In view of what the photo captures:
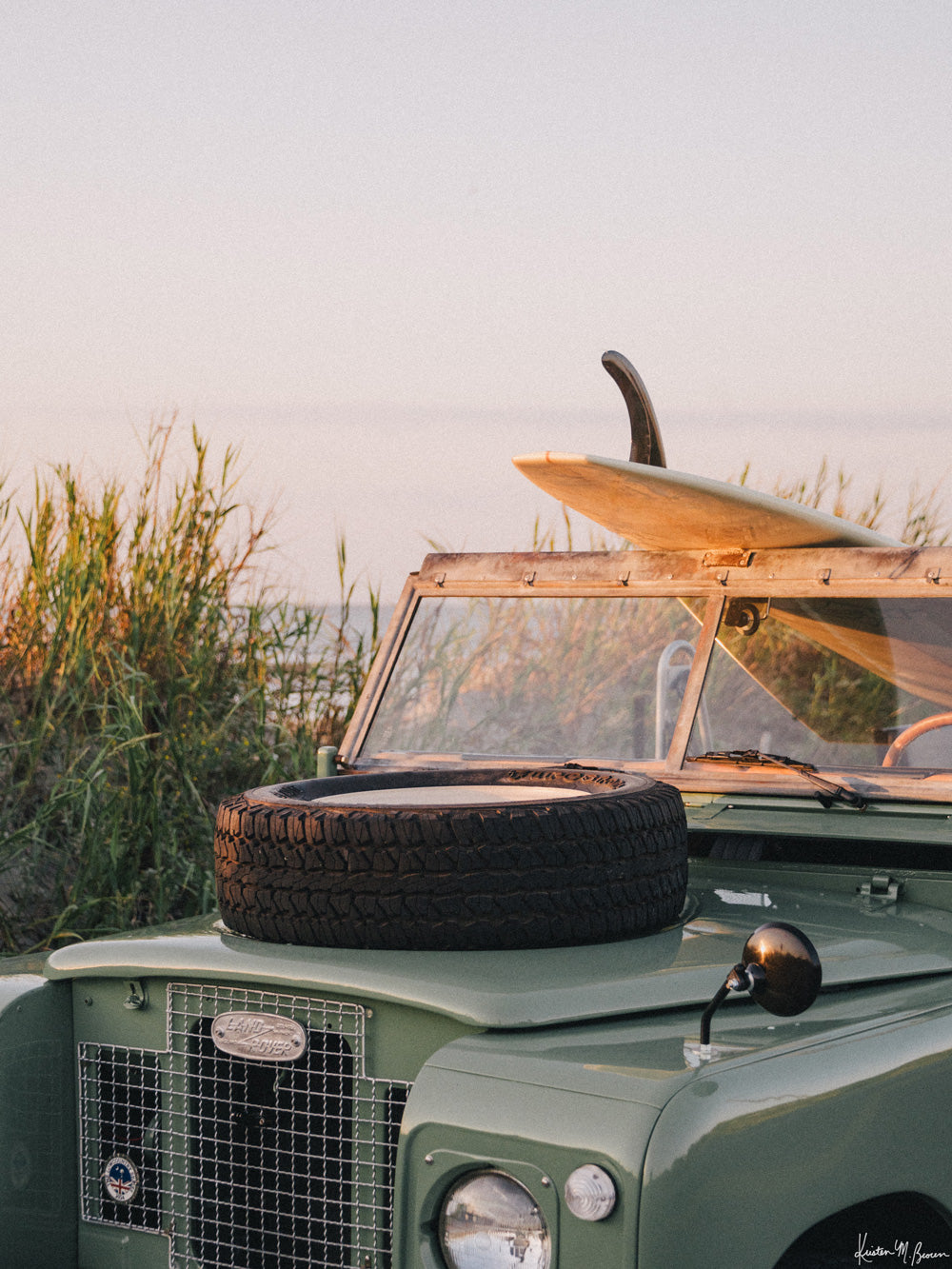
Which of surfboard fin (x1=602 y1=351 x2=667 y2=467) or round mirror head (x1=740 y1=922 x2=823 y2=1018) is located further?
surfboard fin (x1=602 y1=351 x2=667 y2=467)

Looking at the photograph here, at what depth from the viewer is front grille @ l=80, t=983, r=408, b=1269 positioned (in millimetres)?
2164

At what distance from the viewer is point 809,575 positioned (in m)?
3.28

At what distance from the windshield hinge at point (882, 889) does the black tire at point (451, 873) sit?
1.72ft

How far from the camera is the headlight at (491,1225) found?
6.17ft

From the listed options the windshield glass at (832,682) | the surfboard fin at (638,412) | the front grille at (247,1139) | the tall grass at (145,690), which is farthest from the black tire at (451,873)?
the tall grass at (145,690)

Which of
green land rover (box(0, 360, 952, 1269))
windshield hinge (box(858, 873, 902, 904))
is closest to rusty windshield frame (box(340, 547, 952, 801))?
green land rover (box(0, 360, 952, 1269))

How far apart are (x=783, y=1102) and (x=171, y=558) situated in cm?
556

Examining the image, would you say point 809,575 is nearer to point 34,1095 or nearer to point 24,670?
point 34,1095

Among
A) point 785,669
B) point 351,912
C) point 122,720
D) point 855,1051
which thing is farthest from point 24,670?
point 855,1051

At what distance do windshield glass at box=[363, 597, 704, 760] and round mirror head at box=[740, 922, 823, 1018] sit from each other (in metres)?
1.38

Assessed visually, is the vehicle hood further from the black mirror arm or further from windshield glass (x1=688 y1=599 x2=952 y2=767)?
windshield glass (x1=688 y1=599 x2=952 y2=767)

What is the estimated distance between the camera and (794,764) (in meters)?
3.09
